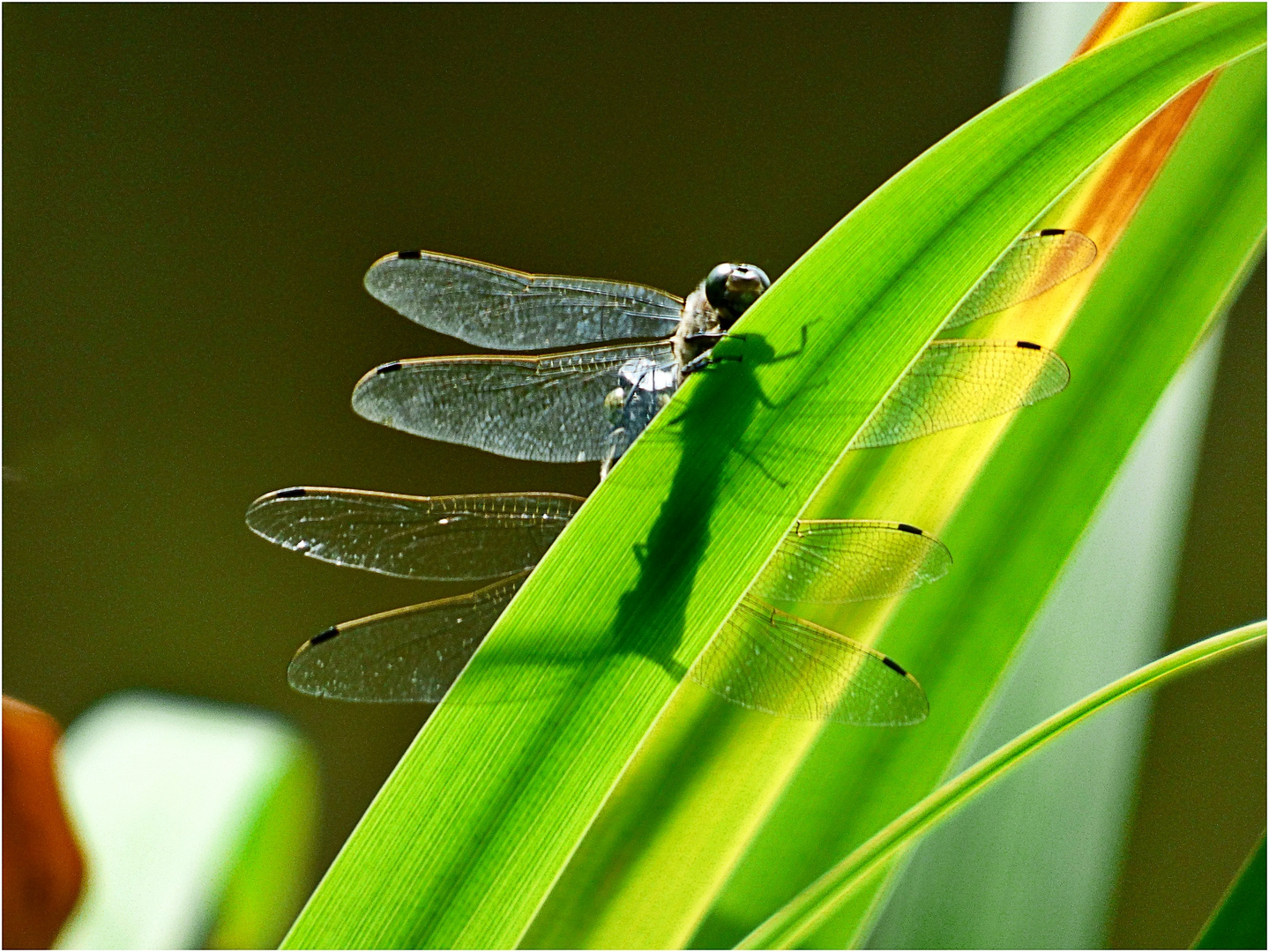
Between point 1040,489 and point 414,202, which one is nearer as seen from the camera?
point 1040,489

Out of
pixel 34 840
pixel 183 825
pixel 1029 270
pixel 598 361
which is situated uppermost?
pixel 1029 270

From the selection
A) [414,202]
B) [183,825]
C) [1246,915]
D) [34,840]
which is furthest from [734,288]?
[414,202]

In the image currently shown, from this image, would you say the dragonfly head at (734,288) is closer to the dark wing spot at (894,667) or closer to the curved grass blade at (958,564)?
the curved grass blade at (958,564)

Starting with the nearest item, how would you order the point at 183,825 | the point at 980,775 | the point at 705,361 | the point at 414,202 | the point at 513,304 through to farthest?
the point at 980,775 < the point at 705,361 < the point at 513,304 < the point at 183,825 < the point at 414,202

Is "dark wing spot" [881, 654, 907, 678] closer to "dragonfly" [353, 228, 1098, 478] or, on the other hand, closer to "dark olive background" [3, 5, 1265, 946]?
"dragonfly" [353, 228, 1098, 478]

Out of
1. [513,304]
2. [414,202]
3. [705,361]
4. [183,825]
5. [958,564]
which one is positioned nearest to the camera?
[705,361]

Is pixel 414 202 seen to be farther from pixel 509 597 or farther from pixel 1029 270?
pixel 1029 270

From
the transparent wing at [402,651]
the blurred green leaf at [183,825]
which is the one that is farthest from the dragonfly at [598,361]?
the blurred green leaf at [183,825]
